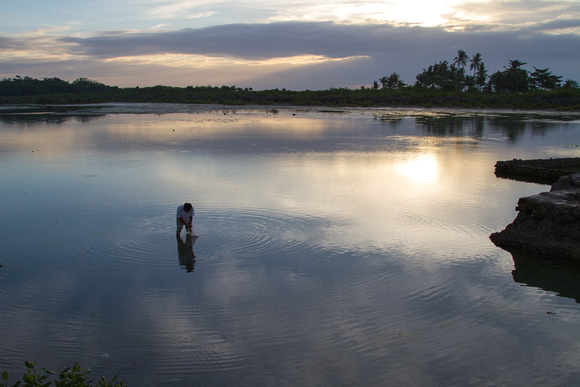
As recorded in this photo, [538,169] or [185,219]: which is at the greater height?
[538,169]

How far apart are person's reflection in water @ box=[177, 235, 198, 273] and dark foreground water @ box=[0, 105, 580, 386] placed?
0.05m

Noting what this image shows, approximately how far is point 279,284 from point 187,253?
1.93m

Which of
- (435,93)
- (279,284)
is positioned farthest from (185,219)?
(435,93)

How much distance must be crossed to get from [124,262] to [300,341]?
3585 millimetres

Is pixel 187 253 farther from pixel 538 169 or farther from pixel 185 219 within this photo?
pixel 538 169

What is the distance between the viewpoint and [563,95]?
6384cm

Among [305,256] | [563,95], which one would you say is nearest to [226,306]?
[305,256]

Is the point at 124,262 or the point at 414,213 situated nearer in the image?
the point at 124,262

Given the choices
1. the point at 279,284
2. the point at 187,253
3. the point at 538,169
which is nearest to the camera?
the point at 279,284

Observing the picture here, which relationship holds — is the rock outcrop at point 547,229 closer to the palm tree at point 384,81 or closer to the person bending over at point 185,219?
the person bending over at point 185,219

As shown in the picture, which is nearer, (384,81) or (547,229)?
(547,229)

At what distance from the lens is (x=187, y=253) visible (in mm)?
8094

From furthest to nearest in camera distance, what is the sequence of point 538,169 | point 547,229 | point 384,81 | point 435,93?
point 384,81, point 435,93, point 538,169, point 547,229

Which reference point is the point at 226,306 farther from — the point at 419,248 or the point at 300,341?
the point at 419,248
